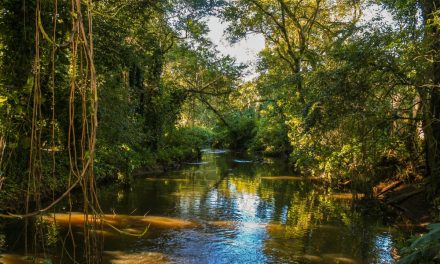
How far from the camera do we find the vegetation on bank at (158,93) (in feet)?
15.0

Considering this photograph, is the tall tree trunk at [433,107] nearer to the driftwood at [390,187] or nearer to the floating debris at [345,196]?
the driftwood at [390,187]

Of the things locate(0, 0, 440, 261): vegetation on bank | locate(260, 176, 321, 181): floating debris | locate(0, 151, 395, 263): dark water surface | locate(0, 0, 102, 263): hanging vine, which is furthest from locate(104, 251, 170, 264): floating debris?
locate(260, 176, 321, 181): floating debris

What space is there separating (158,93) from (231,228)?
1217cm

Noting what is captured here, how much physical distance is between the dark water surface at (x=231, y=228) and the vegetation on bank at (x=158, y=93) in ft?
4.34

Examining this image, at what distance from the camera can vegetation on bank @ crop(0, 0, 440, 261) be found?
4562 millimetres

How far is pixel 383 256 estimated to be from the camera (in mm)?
8625

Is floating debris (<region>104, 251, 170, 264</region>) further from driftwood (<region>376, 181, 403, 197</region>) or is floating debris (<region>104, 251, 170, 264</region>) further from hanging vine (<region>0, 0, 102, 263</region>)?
driftwood (<region>376, 181, 403, 197</region>)

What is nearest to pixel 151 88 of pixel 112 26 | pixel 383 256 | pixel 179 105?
pixel 179 105

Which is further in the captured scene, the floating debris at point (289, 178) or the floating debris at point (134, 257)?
the floating debris at point (289, 178)

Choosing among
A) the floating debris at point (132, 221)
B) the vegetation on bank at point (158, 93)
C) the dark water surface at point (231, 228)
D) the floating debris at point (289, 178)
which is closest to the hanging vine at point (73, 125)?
the vegetation on bank at point (158, 93)

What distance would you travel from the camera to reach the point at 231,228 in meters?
10.8

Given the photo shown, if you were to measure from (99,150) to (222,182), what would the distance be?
6.52 meters

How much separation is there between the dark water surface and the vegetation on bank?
52.1 inches

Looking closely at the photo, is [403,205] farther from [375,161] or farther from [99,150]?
[99,150]
